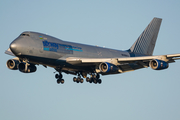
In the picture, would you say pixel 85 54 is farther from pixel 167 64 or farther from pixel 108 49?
pixel 167 64

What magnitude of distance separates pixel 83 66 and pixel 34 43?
9.14 metres

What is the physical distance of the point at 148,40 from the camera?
213 ft

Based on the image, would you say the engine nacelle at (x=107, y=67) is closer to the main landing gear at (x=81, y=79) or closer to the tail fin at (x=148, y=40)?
the main landing gear at (x=81, y=79)

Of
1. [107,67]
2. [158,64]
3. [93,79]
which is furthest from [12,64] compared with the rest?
[158,64]

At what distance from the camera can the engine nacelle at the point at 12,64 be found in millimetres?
48812

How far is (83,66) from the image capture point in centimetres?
4962

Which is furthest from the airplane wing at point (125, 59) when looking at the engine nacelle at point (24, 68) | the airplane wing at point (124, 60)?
the engine nacelle at point (24, 68)

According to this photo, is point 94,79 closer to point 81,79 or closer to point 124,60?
point 81,79

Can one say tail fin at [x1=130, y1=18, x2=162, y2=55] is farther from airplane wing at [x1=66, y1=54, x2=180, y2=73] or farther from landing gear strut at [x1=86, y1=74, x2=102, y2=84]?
airplane wing at [x1=66, y1=54, x2=180, y2=73]

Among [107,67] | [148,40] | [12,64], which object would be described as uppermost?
[148,40]

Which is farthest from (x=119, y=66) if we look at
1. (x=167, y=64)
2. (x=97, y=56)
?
(x=167, y=64)

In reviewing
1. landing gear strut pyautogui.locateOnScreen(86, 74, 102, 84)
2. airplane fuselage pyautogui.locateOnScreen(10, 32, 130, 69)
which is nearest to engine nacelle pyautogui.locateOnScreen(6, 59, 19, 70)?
airplane fuselage pyautogui.locateOnScreen(10, 32, 130, 69)

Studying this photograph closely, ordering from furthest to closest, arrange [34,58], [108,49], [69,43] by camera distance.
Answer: [108,49] < [69,43] < [34,58]

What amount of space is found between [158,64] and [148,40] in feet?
71.2
